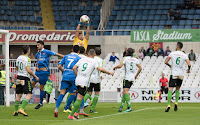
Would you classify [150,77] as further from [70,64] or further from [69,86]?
[70,64]

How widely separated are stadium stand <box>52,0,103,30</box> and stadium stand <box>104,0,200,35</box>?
159 cm

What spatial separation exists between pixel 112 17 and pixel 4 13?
9452 millimetres

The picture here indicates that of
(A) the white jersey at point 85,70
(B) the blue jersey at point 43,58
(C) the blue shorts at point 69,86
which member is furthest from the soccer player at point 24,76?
(A) the white jersey at point 85,70

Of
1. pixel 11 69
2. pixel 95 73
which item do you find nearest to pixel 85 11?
pixel 11 69

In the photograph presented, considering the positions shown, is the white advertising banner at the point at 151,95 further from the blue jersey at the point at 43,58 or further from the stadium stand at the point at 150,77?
the blue jersey at the point at 43,58

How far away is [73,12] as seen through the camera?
38406mm

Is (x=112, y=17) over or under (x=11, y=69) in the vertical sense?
over

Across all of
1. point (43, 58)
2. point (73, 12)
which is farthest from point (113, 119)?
point (73, 12)

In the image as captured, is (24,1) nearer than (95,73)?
No

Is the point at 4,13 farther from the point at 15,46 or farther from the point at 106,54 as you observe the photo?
the point at 106,54

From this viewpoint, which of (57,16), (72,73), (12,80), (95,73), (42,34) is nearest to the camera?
(72,73)

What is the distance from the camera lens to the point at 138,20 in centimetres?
3634

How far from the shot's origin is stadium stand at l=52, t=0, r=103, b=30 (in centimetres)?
3700

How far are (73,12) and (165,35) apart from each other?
969cm
